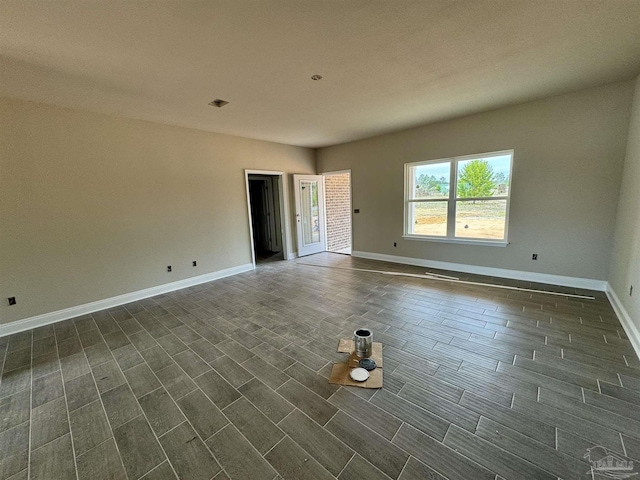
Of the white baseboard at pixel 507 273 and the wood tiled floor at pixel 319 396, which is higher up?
the white baseboard at pixel 507 273

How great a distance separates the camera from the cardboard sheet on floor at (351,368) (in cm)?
201

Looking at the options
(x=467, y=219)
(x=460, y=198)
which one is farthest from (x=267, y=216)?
(x=467, y=219)

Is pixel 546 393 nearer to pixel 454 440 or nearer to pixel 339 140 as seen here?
pixel 454 440

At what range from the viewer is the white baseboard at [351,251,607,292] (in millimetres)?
3666

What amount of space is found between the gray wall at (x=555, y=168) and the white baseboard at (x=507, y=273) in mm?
78

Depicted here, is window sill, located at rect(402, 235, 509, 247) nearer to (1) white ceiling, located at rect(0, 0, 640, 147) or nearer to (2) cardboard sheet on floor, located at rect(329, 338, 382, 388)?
(1) white ceiling, located at rect(0, 0, 640, 147)

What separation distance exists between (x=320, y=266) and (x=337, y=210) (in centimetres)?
266

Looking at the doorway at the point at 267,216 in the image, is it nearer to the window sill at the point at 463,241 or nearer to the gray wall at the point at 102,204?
the gray wall at the point at 102,204

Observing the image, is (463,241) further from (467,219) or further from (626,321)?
(626,321)

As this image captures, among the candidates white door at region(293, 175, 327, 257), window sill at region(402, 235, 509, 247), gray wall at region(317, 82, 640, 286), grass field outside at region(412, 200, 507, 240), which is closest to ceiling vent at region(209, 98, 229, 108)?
white door at region(293, 175, 327, 257)

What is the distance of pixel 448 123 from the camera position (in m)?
4.58

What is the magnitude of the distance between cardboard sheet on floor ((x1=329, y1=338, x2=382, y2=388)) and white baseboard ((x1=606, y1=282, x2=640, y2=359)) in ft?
7.37

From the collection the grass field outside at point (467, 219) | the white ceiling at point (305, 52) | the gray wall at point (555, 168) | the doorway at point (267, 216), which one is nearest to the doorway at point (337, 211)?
the doorway at point (267, 216)

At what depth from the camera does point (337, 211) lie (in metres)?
7.80
